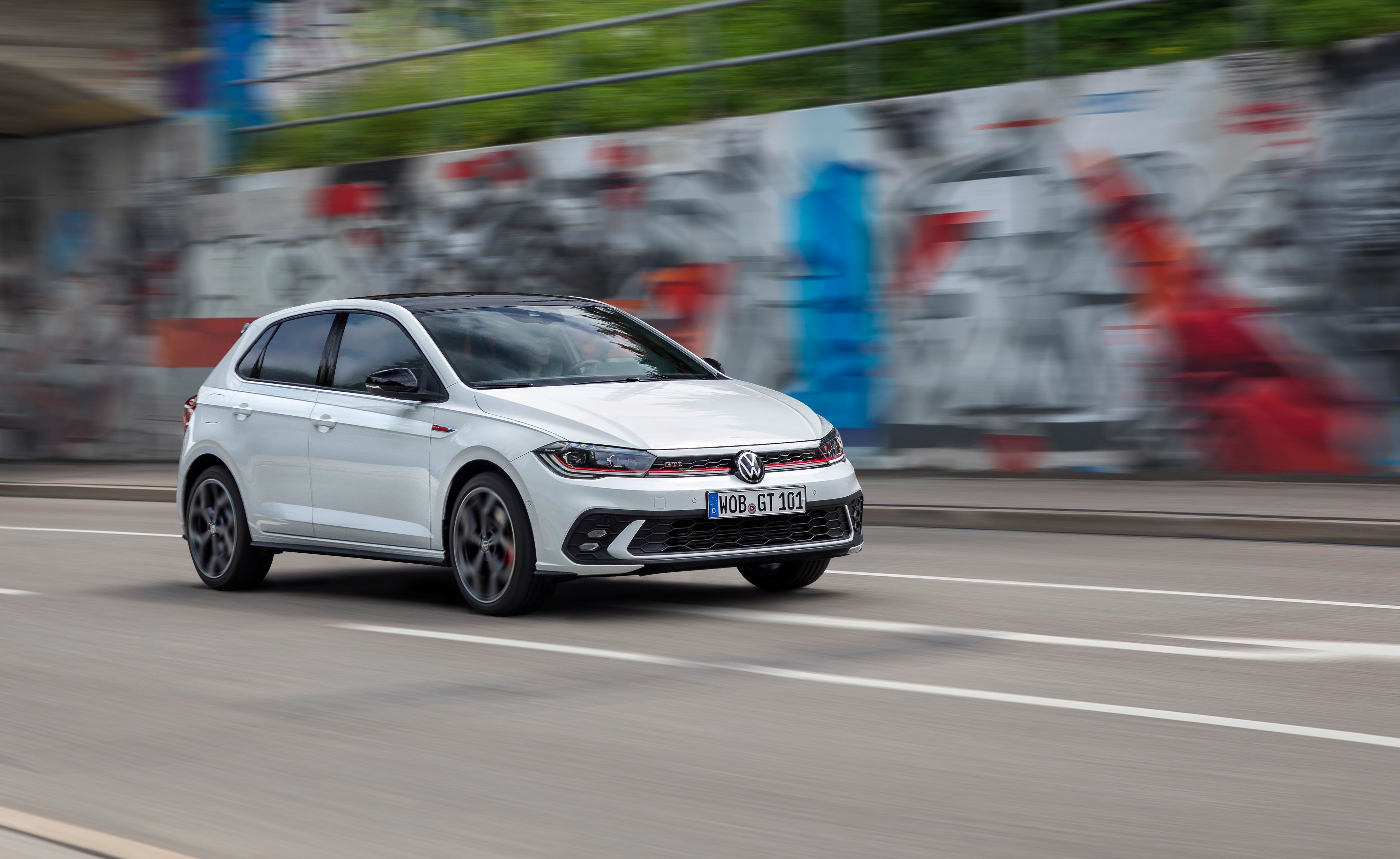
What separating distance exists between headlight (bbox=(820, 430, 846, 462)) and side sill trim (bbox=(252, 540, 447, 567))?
191 cm

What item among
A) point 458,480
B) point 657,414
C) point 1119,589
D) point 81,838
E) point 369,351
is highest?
point 369,351

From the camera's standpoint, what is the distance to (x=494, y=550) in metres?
8.33

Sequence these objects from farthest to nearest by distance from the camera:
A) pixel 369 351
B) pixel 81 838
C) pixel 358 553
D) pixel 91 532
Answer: pixel 91 532 → pixel 369 351 → pixel 358 553 → pixel 81 838

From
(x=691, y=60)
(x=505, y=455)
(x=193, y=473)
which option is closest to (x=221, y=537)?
(x=193, y=473)

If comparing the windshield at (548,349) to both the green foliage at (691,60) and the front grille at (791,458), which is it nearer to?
the front grille at (791,458)

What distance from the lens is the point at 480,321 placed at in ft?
30.1

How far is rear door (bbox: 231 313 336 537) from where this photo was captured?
9.50 metres

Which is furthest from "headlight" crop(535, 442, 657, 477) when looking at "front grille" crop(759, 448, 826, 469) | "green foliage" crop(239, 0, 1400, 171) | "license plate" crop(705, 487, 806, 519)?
"green foliage" crop(239, 0, 1400, 171)

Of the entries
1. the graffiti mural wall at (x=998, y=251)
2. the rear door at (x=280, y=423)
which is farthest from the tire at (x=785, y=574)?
the graffiti mural wall at (x=998, y=251)

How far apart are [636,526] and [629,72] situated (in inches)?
510

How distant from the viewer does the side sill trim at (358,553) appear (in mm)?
8641

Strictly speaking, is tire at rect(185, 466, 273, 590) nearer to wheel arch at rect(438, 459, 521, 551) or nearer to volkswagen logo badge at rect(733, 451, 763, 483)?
wheel arch at rect(438, 459, 521, 551)

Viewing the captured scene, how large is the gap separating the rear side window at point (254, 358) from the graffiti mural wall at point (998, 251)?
8.16 m

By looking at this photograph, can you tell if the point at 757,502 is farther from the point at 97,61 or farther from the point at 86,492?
the point at 97,61
